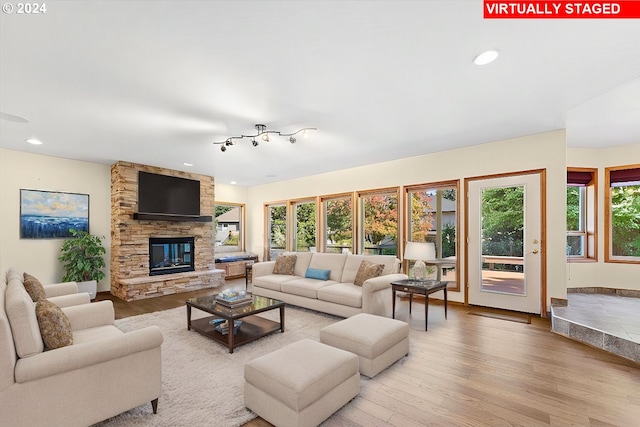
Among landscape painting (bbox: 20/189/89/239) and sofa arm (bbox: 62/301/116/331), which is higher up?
landscape painting (bbox: 20/189/89/239)

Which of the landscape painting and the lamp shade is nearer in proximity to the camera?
the lamp shade

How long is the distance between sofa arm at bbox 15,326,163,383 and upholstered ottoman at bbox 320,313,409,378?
4.89ft

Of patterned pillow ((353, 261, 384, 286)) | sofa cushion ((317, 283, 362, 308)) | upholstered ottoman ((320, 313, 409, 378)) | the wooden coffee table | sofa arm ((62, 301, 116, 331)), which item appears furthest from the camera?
patterned pillow ((353, 261, 384, 286))

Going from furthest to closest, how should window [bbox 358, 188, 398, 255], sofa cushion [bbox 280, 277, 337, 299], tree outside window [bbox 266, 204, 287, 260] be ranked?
1. tree outside window [bbox 266, 204, 287, 260]
2. window [bbox 358, 188, 398, 255]
3. sofa cushion [bbox 280, 277, 337, 299]

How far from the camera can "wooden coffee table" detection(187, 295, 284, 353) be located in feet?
10.6

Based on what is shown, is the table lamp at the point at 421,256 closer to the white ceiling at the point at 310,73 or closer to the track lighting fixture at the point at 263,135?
the white ceiling at the point at 310,73

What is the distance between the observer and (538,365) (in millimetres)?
2797

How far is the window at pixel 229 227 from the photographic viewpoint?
870cm

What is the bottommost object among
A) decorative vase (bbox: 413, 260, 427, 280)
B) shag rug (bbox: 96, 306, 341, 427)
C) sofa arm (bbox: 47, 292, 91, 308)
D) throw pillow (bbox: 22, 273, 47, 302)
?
shag rug (bbox: 96, 306, 341, 427)

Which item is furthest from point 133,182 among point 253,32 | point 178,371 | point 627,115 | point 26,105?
point 627,115

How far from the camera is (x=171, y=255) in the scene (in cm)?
671

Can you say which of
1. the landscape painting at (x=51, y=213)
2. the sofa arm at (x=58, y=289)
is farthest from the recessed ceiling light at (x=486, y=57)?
the landscape painting at (x=51, y=213)

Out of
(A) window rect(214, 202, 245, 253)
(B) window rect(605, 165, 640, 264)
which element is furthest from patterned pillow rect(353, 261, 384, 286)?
(A) window rect(214, 202, 245, 253)

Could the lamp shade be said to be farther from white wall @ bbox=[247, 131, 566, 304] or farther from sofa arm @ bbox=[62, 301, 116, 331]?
sofa arm @ bbox=[62, 301, 116, 331]
